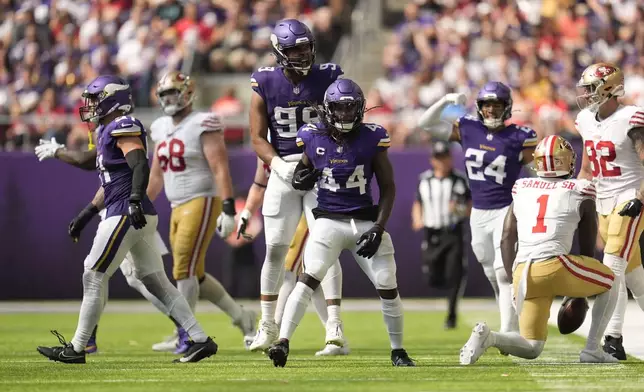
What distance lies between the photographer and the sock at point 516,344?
738 centimetres

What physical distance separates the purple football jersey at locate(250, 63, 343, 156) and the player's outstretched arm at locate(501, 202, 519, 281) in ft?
4.81

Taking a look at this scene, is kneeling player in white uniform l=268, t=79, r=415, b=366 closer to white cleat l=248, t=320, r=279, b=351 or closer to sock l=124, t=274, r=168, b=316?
white cleat l=248, t=320, r=279, b=351

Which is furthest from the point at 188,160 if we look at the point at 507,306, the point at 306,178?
the point at 507,306

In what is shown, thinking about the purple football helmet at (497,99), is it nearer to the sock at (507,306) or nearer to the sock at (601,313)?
the sock at (507,306)

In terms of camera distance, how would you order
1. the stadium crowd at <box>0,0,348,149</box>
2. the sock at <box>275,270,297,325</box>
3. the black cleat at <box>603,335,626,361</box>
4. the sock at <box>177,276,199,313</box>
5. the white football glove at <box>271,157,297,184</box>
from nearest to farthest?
the white football glove at <box>271,157,297,184</box>
the black cleat at <box>603,335,626,361</box>
the sock at <box>275,270,297,325</box>
the sock at <box>177,276,199,313</box>
the stadium crowd at <box>0,0,348,149</box>

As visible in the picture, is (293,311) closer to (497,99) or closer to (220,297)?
(220,297)

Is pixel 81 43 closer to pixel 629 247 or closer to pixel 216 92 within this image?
pixel 216 92

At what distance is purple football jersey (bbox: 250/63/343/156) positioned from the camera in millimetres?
8469

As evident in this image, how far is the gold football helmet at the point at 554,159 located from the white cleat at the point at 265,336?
6.70 feet

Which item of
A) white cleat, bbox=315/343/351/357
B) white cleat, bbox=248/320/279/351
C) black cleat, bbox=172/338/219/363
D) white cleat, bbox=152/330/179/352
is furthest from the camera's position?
white cleat, bbox=152/330/179/352

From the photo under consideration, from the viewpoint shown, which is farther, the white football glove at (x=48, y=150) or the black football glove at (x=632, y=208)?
the white football glove at (x=48, y=150)

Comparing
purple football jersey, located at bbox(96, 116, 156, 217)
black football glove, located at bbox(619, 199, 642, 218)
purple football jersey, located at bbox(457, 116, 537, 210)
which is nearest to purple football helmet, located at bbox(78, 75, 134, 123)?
purple football jersey, located at bbox(96, 116, 156, 217)

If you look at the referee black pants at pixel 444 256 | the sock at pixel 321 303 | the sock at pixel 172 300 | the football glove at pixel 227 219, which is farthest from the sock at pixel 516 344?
the referee black pants at pixel 444 256

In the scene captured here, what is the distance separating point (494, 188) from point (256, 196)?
1.71 m
